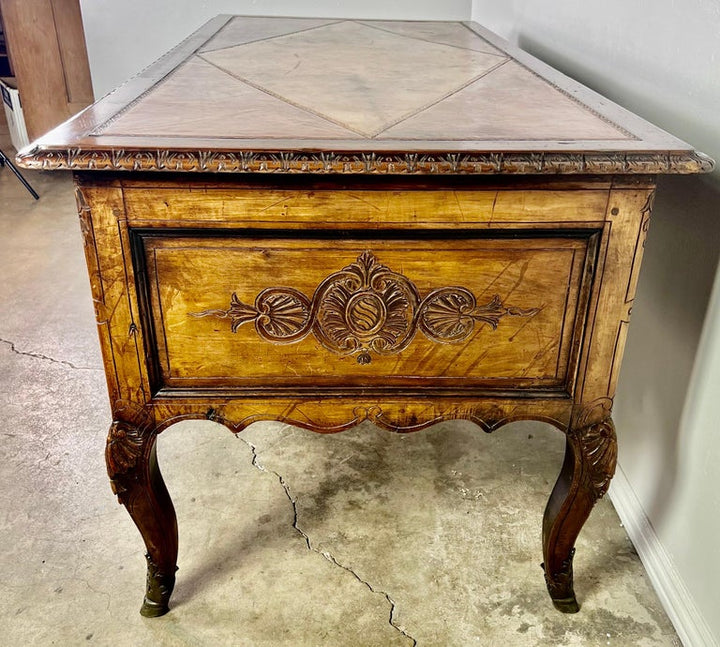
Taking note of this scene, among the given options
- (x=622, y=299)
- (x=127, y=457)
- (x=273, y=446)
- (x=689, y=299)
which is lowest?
(x=273, y=446)

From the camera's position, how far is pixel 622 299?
3.35 feet

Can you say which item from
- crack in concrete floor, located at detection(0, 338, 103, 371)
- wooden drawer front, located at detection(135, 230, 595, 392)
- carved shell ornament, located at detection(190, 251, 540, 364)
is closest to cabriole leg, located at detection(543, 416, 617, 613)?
wooden drawer front, located at detection(135, 230, 595, 392)

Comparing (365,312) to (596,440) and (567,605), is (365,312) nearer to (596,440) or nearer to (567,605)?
(596,440)

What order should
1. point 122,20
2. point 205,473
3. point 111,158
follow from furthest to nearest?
point 122,20
point 205,473
point 111,158

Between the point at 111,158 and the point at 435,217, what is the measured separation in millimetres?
420

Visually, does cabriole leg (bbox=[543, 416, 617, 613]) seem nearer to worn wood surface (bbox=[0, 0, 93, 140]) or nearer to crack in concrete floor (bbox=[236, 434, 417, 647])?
crack in concrete floor (bbox=[236, 434, 417, 647])

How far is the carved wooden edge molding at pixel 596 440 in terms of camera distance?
3.65 feet

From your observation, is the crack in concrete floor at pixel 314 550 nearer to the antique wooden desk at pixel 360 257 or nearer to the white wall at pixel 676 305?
the antique wooden desk at pixel 360 257

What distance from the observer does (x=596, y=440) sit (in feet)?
3.71

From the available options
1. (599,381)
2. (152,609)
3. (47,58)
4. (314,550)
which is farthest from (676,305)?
(47,58)

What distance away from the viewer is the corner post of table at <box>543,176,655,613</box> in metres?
0.96

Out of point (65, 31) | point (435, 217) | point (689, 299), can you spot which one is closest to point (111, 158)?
point (435, 217)

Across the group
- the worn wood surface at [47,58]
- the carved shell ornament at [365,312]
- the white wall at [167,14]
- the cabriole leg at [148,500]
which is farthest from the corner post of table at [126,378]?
the worn wood surface at [47,58]

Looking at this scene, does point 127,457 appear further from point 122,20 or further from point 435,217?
point 122,20
